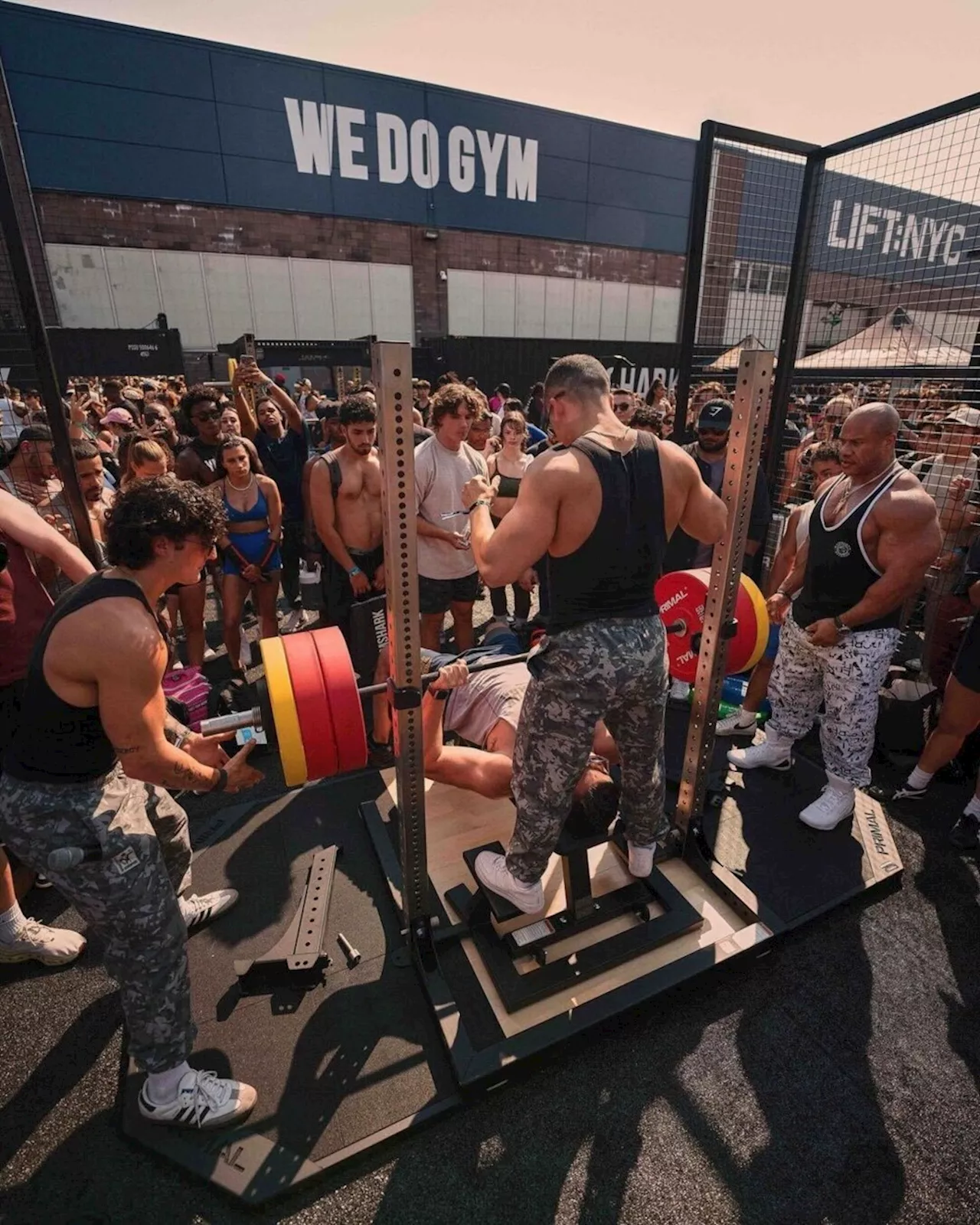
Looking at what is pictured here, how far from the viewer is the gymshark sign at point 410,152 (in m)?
19.1

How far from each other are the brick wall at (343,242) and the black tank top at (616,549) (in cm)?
2123

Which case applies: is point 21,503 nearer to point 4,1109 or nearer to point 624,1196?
point 4,1109

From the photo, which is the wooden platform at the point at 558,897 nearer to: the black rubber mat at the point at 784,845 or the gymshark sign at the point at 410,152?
the black rubber mat at the point at 784,845

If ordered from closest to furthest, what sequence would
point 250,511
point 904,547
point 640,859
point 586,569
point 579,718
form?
point 586,569, point 579,718, point 640,859, point 904,547, point 250,511

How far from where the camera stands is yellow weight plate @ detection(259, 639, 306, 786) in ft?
7.10

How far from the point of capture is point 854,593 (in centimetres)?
336

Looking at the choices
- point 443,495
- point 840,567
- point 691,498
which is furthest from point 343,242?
point 691,498

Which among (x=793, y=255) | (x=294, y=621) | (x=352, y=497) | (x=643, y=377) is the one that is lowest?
(x=294, y=621)

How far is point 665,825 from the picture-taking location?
300 centimetres

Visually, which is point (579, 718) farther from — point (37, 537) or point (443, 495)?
point (443, 495)

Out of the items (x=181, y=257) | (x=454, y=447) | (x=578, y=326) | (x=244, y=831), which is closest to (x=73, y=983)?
(x=244, y=831)

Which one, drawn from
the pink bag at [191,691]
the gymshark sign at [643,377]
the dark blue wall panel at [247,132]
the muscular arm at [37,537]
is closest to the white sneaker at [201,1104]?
the muscular arm at [37,537]

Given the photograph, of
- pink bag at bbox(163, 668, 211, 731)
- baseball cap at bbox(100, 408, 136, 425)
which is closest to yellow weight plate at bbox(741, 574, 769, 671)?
pink bag at bbox(163, 668, 211, 731)

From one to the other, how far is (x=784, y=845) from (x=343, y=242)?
2229 centimetres
